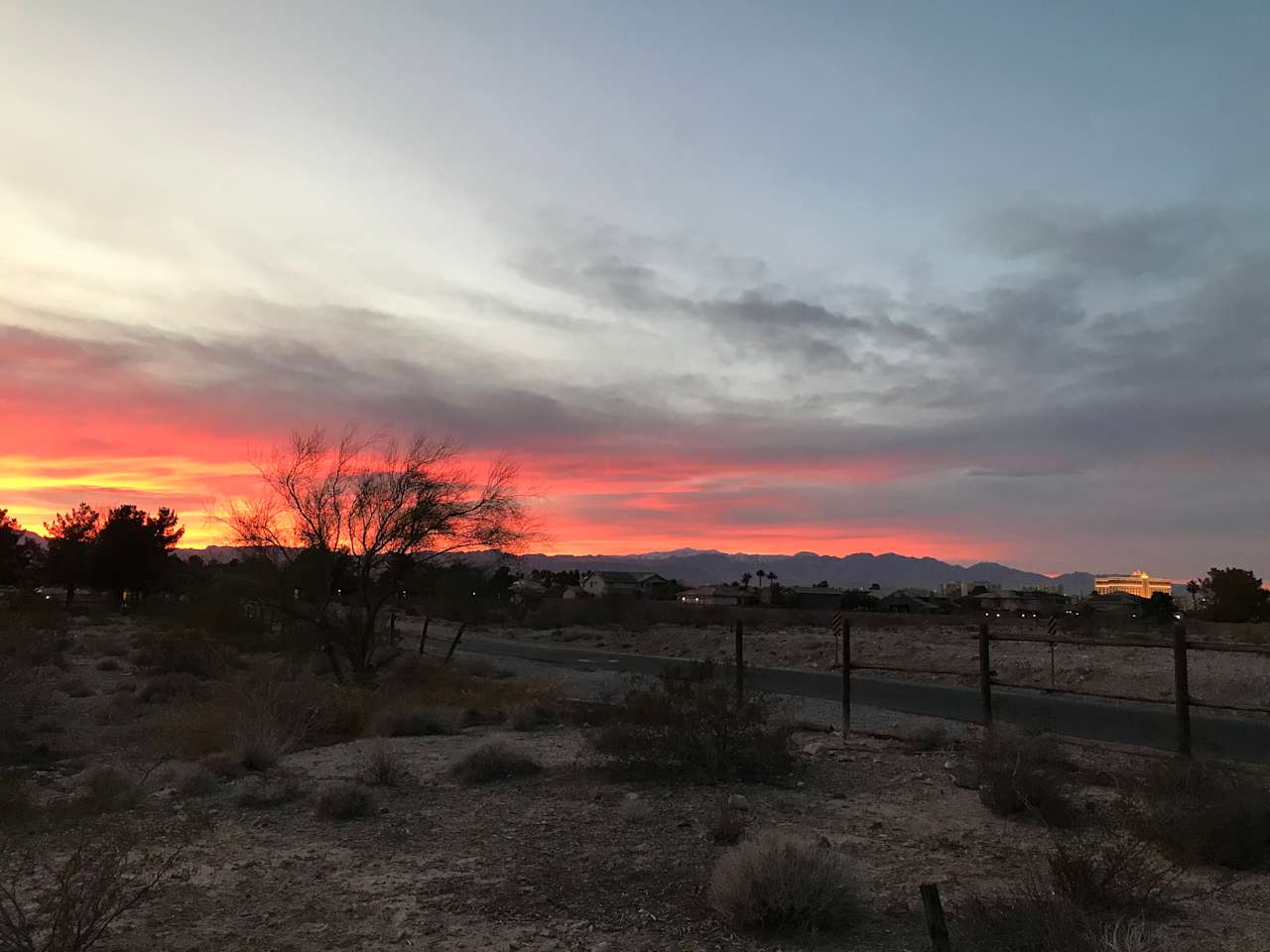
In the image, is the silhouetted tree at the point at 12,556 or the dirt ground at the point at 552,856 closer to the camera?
the dirt ground at the point at 552,856

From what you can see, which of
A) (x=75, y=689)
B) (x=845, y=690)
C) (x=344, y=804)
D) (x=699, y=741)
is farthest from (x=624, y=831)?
(x=75, y=689)

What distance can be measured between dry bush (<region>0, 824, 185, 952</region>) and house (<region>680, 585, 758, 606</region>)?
98.3 meters

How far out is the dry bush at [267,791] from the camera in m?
10.2

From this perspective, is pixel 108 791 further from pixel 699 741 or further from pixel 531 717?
pixel 531 717

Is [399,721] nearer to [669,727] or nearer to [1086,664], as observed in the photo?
[669,727]

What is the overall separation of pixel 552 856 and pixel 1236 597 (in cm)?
6321

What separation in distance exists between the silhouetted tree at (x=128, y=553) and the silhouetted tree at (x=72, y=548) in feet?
3.21

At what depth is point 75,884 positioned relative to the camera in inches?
260

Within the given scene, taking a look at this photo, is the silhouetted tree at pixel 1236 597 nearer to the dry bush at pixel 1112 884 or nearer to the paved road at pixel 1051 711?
the paved road at pixel 1051 711

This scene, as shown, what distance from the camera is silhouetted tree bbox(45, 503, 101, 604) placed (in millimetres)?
62938

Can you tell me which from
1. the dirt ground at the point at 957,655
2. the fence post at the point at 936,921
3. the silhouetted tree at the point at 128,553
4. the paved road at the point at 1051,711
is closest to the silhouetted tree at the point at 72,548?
the silhouetted tree at the point at 128,553

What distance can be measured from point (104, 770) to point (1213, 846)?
1134 cm

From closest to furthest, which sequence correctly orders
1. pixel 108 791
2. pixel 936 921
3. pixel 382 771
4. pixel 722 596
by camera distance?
pixel 936 921, pixel 108 791, pixel 382 771, pixel 722 596

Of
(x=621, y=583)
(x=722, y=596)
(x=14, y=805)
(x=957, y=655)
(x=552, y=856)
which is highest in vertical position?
(x=621, y=583)
